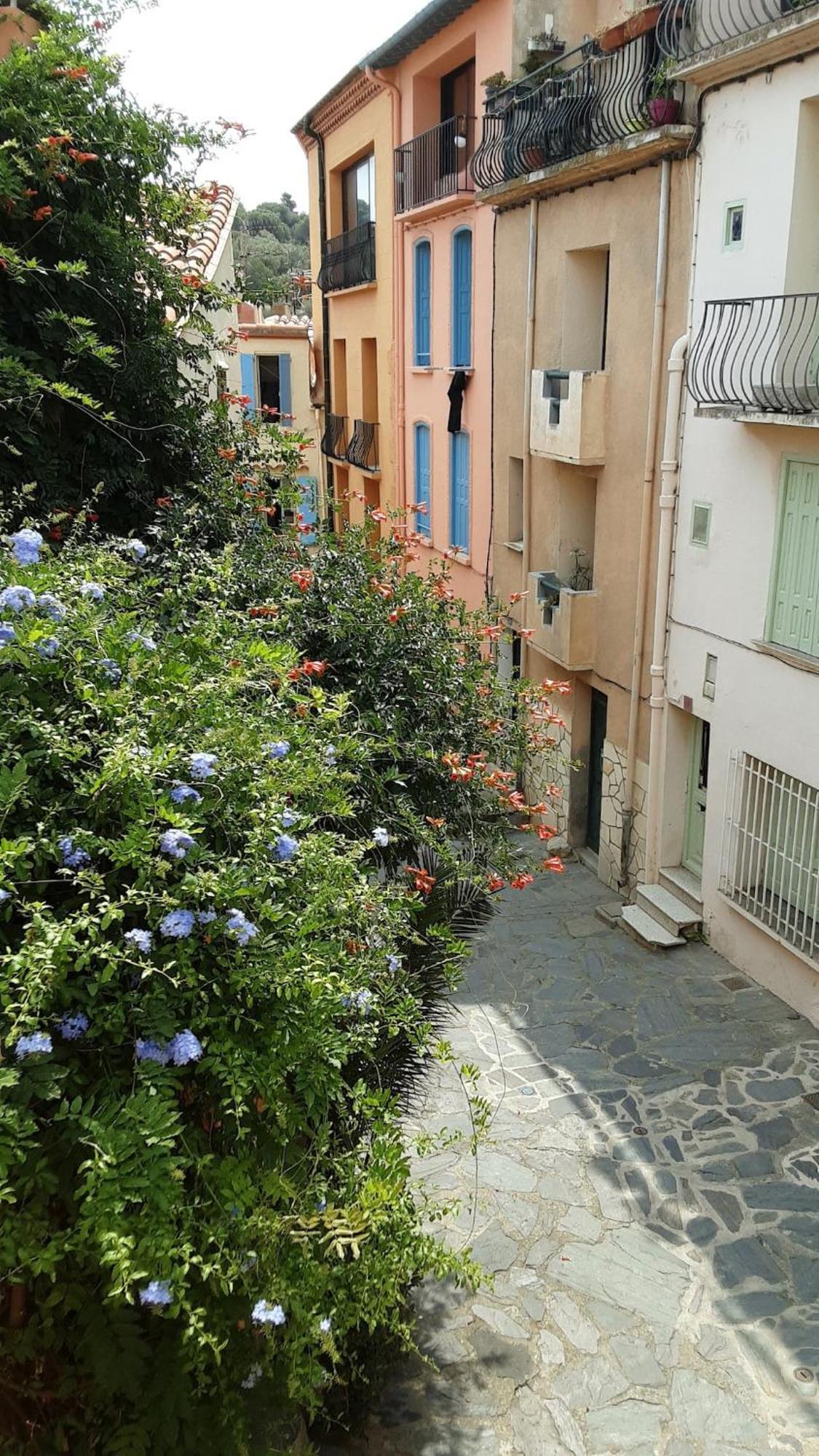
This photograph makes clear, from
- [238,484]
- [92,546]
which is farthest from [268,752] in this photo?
[238,484]

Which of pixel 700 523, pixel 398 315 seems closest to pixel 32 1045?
pixel 700 523

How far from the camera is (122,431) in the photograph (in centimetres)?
833

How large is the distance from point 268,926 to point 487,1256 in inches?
176

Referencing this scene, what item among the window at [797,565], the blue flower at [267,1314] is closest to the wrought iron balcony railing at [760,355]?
the window at [797,565]

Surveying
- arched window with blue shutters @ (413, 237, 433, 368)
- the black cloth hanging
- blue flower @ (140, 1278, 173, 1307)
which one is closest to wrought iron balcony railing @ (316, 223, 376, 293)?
arched window with blue shutters @ (413, 237, 433, 368)

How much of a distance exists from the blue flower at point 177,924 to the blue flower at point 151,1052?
308 mm

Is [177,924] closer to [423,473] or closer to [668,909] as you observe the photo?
[668,909]

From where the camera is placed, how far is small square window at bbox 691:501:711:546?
1141 centimetres

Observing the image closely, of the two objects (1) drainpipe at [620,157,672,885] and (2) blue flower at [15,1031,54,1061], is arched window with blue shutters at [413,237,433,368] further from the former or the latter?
(2) blue flower at [15,1031,54,1061]

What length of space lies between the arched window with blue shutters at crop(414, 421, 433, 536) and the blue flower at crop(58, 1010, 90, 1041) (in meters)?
17.8

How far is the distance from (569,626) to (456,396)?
5.93 metres

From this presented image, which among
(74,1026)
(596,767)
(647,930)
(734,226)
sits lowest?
(647,930)

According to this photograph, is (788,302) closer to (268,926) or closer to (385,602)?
(385,602)

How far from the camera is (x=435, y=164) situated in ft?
59.2
